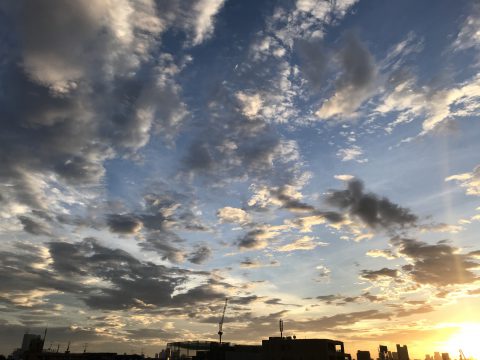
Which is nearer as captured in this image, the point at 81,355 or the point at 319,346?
the point at 319,346

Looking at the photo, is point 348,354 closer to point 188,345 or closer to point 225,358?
point 225,358

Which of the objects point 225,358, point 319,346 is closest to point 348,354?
point 319,346

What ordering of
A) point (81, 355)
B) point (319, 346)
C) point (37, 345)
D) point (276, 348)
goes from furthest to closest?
point (81, 355) → point (37, 345) → point (276, 348) → point (319, 346)

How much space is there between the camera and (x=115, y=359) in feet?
649

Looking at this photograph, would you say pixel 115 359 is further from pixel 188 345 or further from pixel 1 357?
pixel 1 357

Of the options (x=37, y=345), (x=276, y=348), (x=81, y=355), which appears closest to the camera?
(x=276, y=348)

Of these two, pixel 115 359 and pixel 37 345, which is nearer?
pixel 37 345

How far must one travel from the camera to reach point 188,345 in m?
197

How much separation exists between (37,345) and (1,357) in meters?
46.5

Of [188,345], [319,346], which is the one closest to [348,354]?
[319,346]

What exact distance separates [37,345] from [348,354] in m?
146

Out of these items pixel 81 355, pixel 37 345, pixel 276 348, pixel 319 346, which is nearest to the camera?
pixel 319 346

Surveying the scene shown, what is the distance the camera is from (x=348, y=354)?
129 meters

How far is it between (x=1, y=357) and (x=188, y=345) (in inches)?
4111
